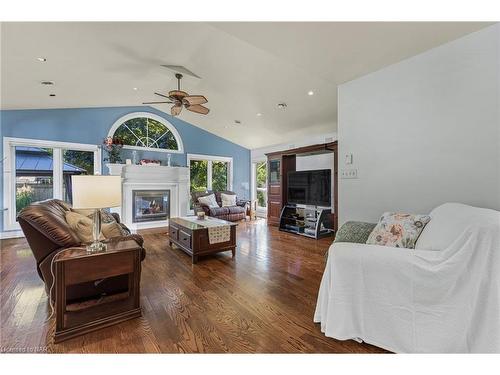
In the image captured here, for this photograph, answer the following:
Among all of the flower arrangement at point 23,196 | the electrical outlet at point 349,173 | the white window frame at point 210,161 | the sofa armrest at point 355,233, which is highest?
the white window frame at point 210,161

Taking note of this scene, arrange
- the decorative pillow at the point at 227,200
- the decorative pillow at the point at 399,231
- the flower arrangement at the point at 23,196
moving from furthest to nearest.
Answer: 1. the decorative pillow at the point at 227,200
2. the flower arrangement at the point at 23,196
3. the decorative pillow at the point at 399,231

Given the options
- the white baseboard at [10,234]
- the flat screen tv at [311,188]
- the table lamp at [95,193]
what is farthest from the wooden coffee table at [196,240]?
the white baseboard at [10,234]

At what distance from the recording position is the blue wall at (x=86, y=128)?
450 cm

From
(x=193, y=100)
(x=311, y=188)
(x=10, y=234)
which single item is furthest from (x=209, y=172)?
(x=10, y=234)

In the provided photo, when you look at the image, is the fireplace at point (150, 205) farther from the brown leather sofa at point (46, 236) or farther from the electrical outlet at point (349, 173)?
the electrical outlet at point (349, 173)

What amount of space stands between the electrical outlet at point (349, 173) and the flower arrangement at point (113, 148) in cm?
502

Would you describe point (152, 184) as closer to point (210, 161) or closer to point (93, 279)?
point (210, 161)

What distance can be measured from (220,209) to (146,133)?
285 cm

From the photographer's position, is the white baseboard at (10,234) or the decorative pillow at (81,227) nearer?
the decorative pillow at (81,227)

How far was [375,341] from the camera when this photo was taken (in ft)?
4.85
